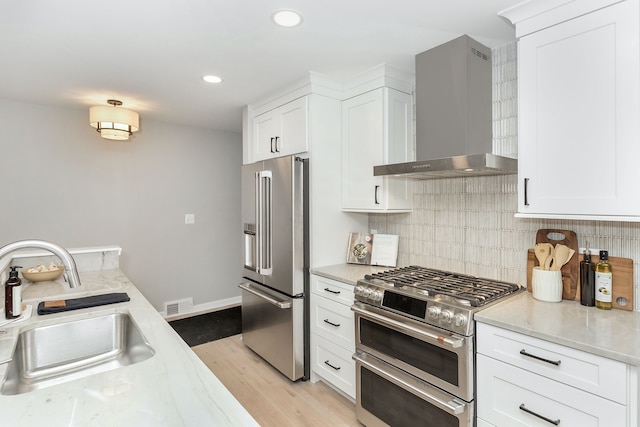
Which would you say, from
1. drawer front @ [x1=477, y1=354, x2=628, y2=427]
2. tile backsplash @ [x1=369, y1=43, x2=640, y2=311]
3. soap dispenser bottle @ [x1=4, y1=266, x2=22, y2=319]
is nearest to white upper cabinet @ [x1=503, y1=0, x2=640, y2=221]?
tile backsplash @ [x1=369, y1=43, x2=640, y2=311]

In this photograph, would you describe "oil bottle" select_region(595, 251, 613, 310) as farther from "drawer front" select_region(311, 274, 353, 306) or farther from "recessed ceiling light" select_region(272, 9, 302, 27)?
"recessed ceiling light" select_region(272, 9, 302, 27)

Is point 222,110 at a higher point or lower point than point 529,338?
higher

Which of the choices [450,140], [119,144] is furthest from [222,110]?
[450,140]

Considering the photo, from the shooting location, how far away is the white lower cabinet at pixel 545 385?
1.21 meters

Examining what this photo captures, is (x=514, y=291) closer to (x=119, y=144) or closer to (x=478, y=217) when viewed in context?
(x=478, y=217)

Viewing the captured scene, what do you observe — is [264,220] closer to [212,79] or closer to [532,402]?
[212,79]

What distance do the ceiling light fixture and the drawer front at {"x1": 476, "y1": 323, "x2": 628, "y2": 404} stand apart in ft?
10.9

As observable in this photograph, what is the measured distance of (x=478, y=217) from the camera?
2.24 metres

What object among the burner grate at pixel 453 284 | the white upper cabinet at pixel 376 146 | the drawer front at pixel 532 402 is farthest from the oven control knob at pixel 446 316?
the white upper cabinet at pixel 376 146

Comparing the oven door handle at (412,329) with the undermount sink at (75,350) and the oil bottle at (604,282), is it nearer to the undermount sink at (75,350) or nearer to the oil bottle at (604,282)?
the oil bottle at (604,282)

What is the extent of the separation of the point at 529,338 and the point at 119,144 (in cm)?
406

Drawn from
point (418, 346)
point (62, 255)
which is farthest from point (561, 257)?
point (62, 255)

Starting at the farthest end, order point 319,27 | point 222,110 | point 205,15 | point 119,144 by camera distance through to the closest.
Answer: point 119,144 → point 222,110 → point 319,27 → point 205,15

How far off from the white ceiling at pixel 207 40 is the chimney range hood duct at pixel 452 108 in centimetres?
11
